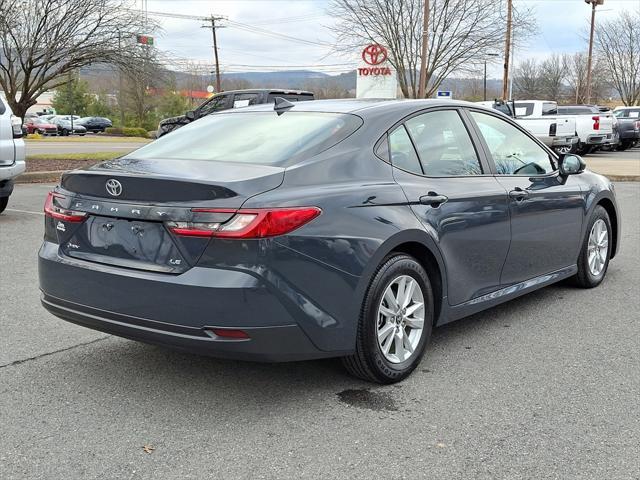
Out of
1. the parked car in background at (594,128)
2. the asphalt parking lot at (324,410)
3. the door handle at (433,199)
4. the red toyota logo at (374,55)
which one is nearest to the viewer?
the asphalt parking lot at (324,410)

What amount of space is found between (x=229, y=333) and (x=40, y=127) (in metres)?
52.9

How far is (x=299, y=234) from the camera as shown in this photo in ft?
10.8

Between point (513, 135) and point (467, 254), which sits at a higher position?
point (513, 135)

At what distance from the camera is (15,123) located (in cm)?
925

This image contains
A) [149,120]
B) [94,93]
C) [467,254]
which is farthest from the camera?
[94,93]

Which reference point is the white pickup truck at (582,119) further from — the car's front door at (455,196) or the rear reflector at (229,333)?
the rear reflector at (229,333)

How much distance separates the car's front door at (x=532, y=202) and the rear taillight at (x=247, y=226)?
2015 mm

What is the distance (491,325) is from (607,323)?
0.83 m

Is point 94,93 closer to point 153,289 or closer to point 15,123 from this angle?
point 15,123

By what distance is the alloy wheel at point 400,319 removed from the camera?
12.4ft

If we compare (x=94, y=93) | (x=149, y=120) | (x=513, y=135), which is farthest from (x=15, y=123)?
(x=94, y=93)

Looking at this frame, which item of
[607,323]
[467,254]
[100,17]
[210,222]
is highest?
[100,17]

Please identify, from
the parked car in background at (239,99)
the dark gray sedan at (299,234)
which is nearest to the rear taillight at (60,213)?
the dark gray sedan at (299,234)

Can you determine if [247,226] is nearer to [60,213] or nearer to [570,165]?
[60,213]
